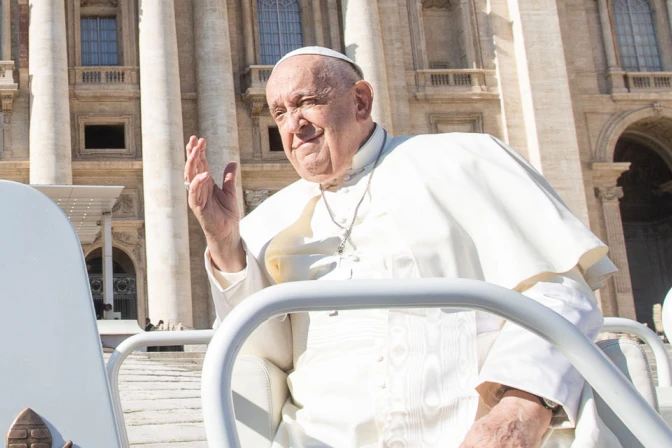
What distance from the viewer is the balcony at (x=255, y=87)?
902 inches

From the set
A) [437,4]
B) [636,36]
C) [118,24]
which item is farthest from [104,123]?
[636,36]

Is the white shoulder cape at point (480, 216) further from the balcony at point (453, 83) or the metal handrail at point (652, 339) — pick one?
the balcony at point (453, 83)

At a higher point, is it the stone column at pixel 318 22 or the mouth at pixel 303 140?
the stone column at pixel 318 22

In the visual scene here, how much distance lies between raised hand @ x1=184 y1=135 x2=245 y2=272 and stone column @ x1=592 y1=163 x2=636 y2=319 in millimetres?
21713

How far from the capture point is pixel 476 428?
1925 mm

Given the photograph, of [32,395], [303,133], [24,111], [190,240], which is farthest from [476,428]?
[24,111]

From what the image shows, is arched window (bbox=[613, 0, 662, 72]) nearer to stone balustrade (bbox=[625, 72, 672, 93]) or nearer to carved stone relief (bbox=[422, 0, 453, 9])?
stone balustrade (bbox=[625, 72, 672, 93])

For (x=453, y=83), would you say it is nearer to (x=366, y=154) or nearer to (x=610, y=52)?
(x=610, y=52)

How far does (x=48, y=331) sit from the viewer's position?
61.1 inches

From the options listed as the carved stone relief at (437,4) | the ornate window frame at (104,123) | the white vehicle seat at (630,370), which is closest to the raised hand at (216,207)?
the white vehicle seat at (630,370)

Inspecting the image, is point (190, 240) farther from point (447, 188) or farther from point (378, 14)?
point (447, 188)

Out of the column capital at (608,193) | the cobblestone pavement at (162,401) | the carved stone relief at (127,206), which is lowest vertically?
the cobblestone pavement at (162,401)

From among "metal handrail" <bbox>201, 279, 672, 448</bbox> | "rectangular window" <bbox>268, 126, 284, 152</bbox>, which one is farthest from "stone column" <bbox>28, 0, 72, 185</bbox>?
"metal handrail" <bbox>201, 279, 672, 448</bbox>

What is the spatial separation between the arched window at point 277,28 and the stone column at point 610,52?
8.51 metres
